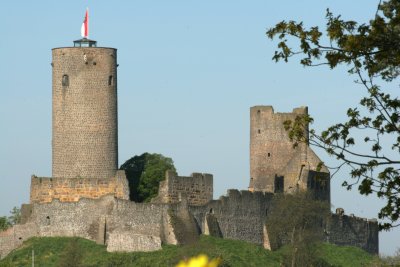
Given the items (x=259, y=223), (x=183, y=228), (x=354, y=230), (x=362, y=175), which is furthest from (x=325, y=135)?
(x=354, y=230)

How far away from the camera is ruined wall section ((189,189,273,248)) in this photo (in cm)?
5019

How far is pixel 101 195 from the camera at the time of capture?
48719 mm

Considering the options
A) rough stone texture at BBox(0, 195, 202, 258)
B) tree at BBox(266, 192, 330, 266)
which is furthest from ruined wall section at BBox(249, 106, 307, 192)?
rough stone texture at BBox(0, 195, 202, 258)

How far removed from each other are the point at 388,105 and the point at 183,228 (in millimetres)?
26894

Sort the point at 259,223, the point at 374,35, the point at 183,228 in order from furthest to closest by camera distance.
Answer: the point at 259,223, the point at 183,228, the point at 374,35

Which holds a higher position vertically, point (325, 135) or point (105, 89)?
point (105, 89)

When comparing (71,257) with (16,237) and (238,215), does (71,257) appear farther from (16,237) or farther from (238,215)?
(238,215)

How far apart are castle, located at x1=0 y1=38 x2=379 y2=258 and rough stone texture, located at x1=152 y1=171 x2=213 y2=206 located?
0.03 metres

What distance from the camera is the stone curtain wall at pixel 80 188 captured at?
4894 cm

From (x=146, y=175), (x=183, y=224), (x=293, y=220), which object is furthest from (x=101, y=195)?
(x=293, y=220)

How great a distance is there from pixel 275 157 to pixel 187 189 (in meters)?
9.11

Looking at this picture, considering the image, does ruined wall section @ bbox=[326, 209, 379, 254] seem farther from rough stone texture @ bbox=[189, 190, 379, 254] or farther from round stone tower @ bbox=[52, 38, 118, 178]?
round stone tower @ bbox=[52, 38, 118, 178]

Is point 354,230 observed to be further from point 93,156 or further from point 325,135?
point 325,135

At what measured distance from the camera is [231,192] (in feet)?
169
